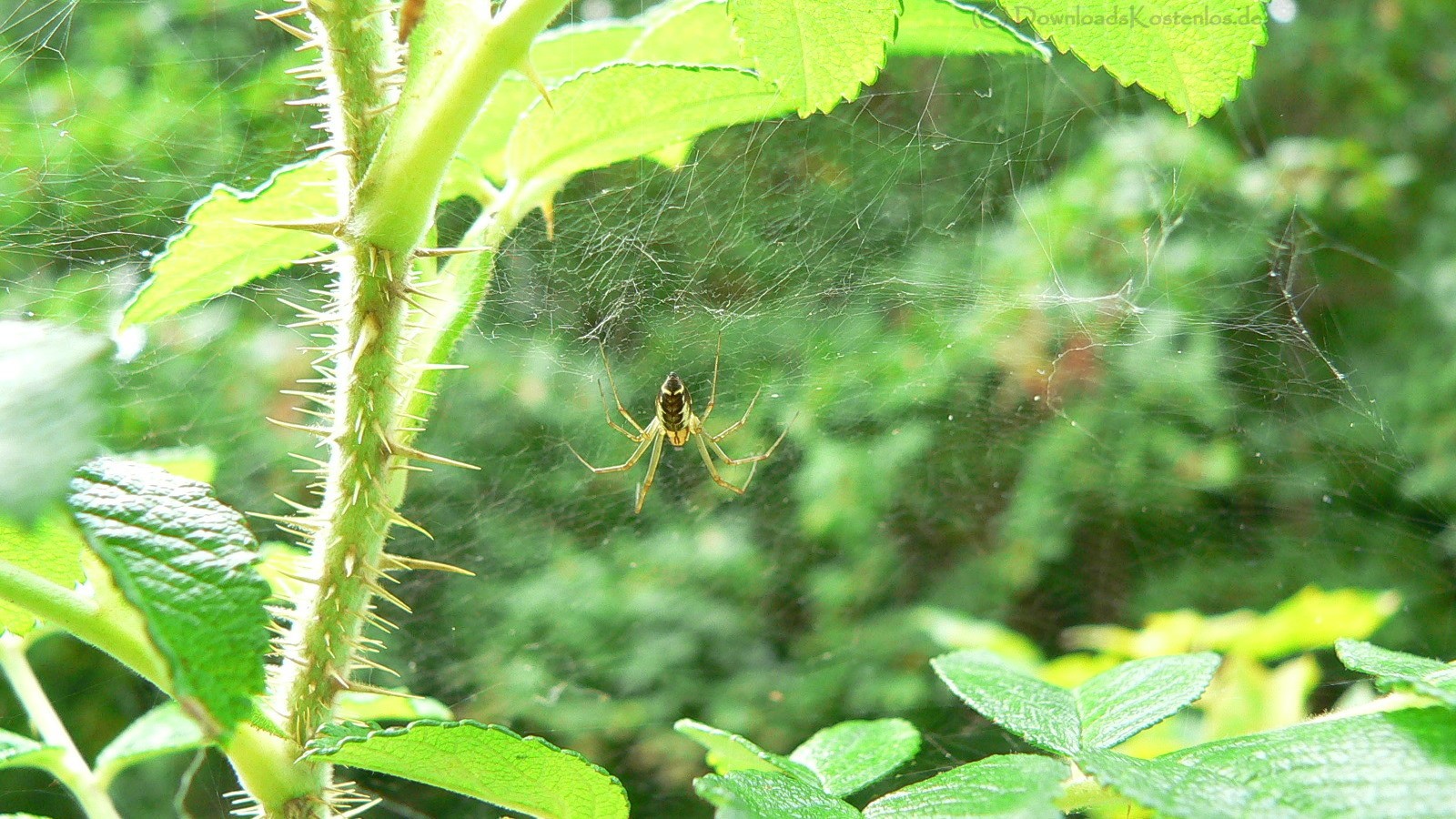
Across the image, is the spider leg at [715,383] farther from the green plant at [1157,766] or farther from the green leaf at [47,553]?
the green leaf at [47,553]

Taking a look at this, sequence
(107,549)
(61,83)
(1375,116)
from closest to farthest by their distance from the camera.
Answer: (107,549) → (61,83) → (1375,116)

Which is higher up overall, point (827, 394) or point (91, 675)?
point (827, 394)

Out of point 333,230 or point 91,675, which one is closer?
point 333,230

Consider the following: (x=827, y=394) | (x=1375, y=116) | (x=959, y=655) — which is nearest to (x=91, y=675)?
(x=827, y=394)

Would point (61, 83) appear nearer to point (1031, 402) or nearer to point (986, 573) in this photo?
point (1031, 402)

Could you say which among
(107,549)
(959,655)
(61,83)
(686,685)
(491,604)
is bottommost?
(686,685)

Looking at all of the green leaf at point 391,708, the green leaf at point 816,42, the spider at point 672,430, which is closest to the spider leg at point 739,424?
the spider at point 672,430
